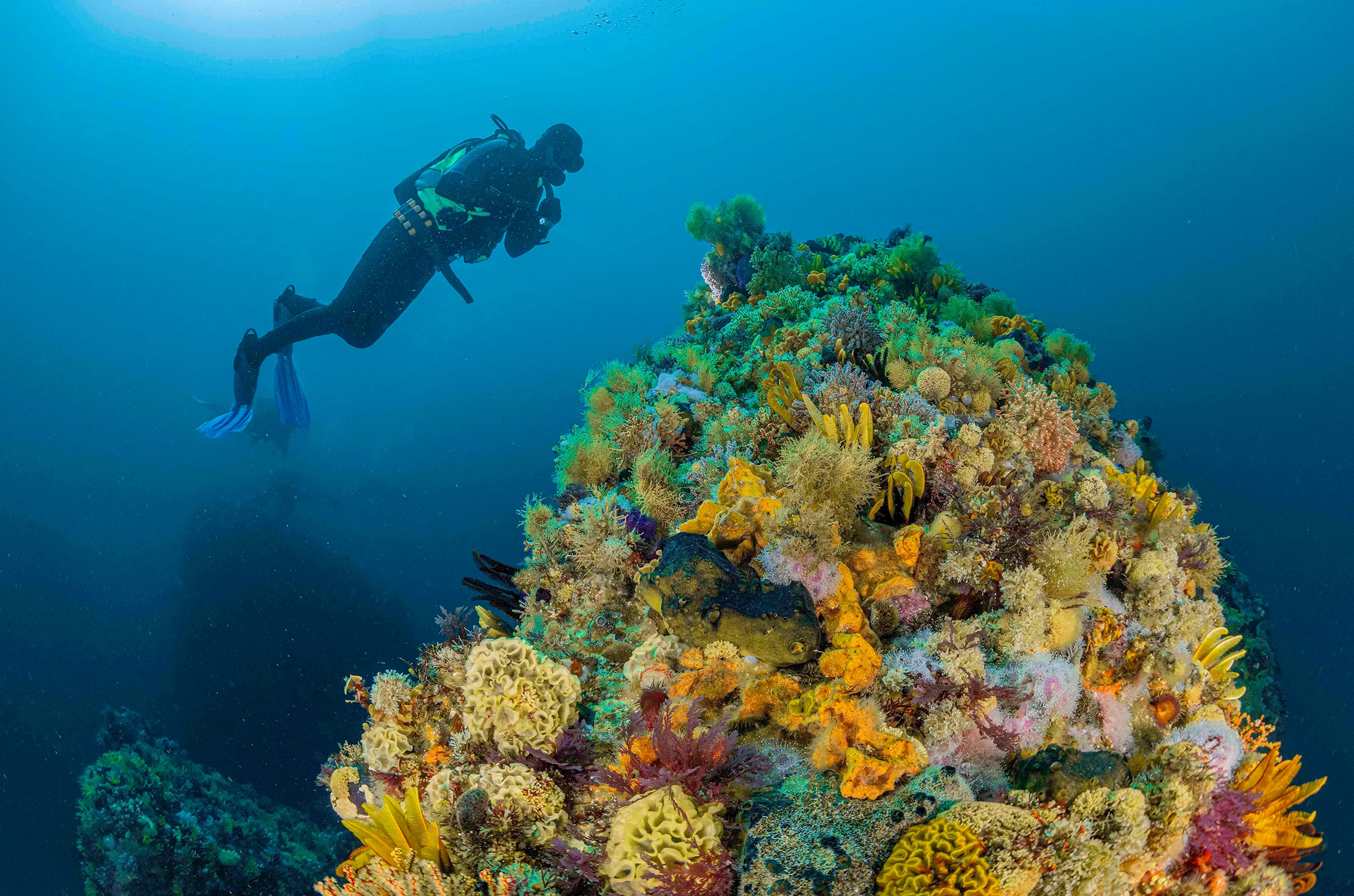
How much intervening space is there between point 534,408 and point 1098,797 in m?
72.8

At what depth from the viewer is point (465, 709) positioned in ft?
11.4

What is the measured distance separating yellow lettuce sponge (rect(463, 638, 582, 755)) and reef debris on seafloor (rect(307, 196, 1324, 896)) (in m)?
0.02

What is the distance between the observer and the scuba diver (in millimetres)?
10250

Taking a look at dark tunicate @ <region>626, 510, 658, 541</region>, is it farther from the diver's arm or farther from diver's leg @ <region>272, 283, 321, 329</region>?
diver's leg @ <region>272, 283, 321, 329</region>

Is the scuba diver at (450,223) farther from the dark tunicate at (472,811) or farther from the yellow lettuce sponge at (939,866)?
the yellow lettuce sponge at (939,866)

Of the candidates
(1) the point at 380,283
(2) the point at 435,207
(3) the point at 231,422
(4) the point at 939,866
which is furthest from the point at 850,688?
(3) the point at 231,422

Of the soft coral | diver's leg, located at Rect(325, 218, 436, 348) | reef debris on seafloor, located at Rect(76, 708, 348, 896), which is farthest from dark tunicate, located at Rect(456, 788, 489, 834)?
reef debris on seafloor, located at Rect(76, 708, 348, 896)

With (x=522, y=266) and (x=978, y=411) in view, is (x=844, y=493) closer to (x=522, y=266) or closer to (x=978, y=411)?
(x=978, y=411)

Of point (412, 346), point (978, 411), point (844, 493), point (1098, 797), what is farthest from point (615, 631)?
point (412, 346)

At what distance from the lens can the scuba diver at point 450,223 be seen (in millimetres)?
10250

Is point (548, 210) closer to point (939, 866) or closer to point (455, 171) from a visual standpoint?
point (455, 171)

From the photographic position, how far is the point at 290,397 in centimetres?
1550

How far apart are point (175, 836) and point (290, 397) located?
33.5 feet

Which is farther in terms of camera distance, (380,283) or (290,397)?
(290,397)
